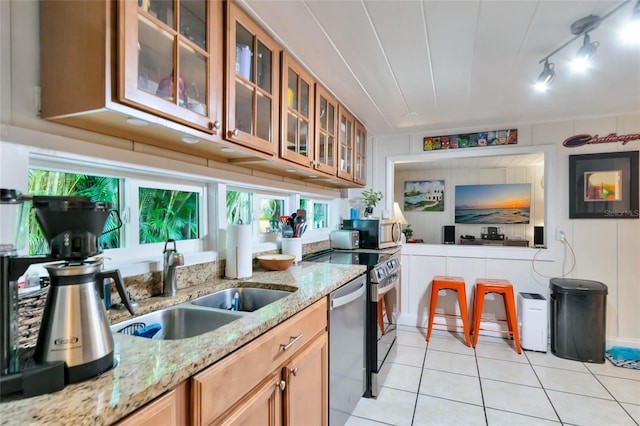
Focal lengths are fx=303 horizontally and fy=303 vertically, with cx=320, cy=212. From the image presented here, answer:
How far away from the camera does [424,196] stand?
19.8 feet

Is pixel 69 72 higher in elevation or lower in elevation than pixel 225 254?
higher

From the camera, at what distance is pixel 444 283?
312cm

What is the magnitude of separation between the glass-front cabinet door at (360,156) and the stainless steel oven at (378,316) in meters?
0.97

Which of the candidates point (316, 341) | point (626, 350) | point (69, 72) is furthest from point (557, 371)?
point (69, 72)

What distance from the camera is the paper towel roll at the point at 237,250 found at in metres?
1.71

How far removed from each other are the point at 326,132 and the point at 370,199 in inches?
55.3

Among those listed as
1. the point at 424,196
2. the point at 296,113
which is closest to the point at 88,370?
the point at 296,113

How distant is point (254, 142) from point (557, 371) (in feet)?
9.77

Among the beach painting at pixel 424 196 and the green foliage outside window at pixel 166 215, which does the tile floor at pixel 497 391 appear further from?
the beach painting at pixel 424 196

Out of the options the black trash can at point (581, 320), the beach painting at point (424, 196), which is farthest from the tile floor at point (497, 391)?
the beach painting at point (424, 196)

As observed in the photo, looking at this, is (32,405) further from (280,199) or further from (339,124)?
(339,124)

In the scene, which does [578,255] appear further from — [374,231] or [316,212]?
[316,212]

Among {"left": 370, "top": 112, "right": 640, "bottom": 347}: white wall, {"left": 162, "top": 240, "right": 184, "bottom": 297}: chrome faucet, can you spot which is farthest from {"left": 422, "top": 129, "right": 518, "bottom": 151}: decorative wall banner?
{"left": 162, "top": 240, "right": 184, "bottom": 297}: chrome faucet

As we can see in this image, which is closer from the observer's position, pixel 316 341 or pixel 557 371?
pixel 316 341
